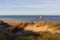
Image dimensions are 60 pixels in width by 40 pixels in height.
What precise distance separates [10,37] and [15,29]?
4272mm

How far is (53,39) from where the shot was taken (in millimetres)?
10570

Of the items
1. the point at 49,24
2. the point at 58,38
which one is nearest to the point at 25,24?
the point at 49,24

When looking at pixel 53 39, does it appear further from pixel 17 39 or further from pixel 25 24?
pixel 25 24

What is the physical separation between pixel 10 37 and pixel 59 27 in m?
7.96

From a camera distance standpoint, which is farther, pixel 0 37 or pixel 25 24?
pixel 25 24

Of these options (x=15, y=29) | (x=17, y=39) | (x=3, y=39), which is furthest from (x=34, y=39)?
(x=15, y=29)

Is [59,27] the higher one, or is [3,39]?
[3,39]

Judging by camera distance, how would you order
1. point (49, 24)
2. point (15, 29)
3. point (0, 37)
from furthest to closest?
point (49, 24)
point (15, 29)
point (0, 37)

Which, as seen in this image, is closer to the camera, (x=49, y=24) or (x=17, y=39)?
(x=17, y=39)

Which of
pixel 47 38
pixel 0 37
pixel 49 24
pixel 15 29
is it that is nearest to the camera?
pixel 0 37

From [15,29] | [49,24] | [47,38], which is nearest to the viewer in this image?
[47,38]

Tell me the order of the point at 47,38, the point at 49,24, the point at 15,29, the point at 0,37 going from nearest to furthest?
the point at 0,37 < the point at 47,38 < the point at 15,29 < the point at 49,24

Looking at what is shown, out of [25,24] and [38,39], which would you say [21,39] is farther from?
[25,24]

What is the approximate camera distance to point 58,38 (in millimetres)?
10914
